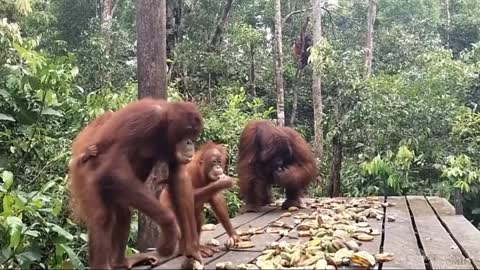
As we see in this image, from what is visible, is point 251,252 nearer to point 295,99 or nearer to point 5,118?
point 5,118

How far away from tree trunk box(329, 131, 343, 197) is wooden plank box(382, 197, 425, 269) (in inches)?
98.9

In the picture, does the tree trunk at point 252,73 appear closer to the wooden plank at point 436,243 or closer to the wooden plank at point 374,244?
the wooden plank at point 436,243

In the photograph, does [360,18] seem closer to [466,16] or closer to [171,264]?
[466,16]

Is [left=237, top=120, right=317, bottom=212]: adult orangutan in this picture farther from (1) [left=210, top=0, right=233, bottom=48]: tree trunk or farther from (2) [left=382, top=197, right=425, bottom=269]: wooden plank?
(1) [left=210, top=0, right=233, bottom=48]: tree trunk

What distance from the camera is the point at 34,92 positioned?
4648 mm

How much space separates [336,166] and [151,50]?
3385 millimetres

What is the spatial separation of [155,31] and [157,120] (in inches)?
73.6

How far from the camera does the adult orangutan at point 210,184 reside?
284cm

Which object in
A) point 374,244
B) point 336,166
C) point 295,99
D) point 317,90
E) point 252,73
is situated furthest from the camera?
point 295,99

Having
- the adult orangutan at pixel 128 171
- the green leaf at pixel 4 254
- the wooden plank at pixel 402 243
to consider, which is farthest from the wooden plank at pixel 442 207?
the green leaf at pixel 4 254

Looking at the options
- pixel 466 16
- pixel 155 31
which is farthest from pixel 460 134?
pixel 466 16

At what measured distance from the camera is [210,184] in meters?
2.86

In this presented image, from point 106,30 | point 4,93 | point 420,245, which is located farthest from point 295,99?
point 420,245

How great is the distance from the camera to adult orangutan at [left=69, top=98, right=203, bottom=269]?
84.4 inches
